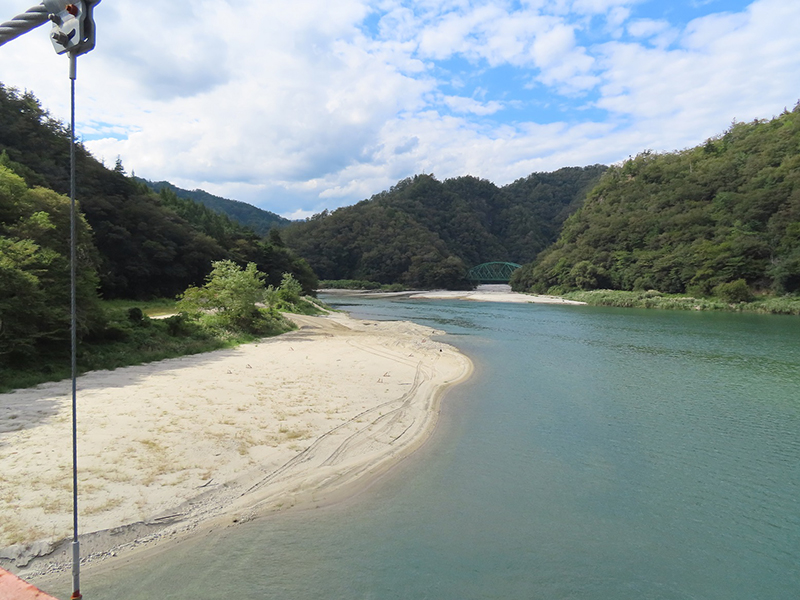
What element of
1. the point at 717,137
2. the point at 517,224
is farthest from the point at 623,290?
the point at 517,224

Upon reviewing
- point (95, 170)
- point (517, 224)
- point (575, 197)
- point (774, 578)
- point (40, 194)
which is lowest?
point (774, 578)

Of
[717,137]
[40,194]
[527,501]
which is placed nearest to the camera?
[527,501]

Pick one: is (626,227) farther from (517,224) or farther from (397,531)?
(397,531)

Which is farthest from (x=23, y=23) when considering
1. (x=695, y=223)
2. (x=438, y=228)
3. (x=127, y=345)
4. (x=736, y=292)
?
(x=438, y=228)

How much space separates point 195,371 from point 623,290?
7312cm

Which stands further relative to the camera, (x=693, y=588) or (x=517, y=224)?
(x=517, y=224)

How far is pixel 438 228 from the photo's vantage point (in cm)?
14950

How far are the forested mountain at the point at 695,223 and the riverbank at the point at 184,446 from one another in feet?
197

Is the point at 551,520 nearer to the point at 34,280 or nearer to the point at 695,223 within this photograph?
the point at 34,280

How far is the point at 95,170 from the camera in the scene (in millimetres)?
41938

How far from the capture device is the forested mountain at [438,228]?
123m

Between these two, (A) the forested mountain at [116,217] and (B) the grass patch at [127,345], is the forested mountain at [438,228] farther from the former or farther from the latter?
(B) the grass patch at [127,345]

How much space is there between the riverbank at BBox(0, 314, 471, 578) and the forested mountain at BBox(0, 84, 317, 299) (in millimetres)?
26416

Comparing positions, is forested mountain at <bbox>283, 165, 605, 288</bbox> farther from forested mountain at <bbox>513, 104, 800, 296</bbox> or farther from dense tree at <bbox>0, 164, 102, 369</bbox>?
dense tree at <bbox>0, 164, 102, 369</bbox>
